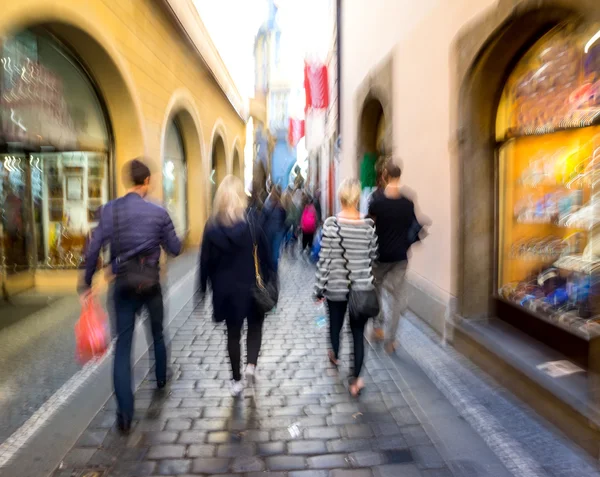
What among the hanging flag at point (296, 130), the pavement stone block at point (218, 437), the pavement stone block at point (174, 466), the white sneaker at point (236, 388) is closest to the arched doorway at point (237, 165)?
the hanging flag at point (296, 130)

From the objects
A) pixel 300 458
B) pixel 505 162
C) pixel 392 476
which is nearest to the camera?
pixel 392 476

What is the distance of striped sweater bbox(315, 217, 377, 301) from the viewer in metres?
3.96

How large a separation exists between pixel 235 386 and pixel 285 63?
118 ft

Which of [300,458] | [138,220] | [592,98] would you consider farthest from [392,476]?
[592,98]

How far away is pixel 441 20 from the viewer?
5656 mm

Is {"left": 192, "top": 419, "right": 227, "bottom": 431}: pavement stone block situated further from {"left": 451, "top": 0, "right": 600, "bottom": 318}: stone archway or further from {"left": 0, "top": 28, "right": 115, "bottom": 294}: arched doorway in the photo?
{"left": 0, "top": 28, "right": 115, "bottom": 294}: arched doorway

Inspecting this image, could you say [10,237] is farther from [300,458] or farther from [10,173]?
[300,458]

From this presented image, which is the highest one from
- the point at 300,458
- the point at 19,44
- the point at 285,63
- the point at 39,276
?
the point at 285,63

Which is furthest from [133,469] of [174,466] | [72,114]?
[72,114]

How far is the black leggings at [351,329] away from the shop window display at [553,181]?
149 centimetres

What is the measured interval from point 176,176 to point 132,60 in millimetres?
4739

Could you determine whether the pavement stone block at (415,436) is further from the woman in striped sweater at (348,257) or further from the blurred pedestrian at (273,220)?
the blurred pedestrian at (273,220)

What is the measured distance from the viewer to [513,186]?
4871 millimetres

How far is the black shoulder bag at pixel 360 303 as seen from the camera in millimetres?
3908
